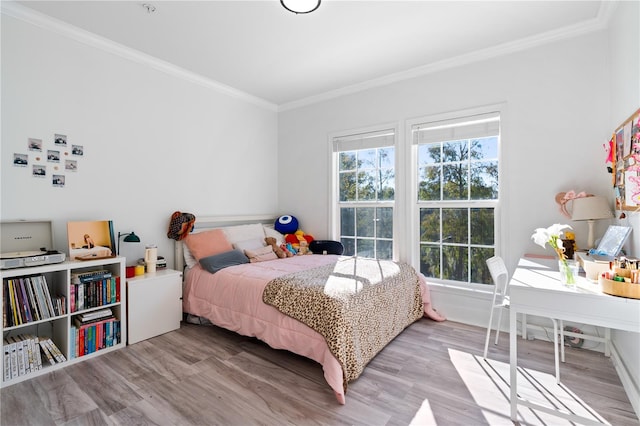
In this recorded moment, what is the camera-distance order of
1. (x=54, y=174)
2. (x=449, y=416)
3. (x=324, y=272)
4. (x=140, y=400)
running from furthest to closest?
(x=324, y=272) → (x=54, y=174) → (x=140, y=400) → (x=449, y=416)

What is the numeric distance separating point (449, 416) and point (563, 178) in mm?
2256

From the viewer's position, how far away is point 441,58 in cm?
328

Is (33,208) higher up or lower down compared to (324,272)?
higher up

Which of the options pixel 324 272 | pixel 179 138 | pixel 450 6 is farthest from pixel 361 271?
pixel 179 138

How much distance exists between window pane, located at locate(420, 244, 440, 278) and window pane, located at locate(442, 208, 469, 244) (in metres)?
0.17

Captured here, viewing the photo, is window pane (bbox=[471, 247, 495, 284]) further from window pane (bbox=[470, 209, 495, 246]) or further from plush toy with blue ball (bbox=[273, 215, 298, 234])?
plush toy with blue ball (bbox=[273, 215, 298, 234])

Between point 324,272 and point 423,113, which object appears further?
point 423,113

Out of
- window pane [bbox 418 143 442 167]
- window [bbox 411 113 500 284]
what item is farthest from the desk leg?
window pane [bbox 418 143 442 167]

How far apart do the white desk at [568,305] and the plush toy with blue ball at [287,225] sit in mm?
2981

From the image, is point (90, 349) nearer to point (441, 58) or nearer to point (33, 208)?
→ point (33, 208)

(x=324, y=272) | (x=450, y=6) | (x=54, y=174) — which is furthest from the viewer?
(x=324, y=272)

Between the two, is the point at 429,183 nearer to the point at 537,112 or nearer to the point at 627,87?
the point at 537,112

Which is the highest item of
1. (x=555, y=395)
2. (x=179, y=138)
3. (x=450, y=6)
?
(x=450, y=6)

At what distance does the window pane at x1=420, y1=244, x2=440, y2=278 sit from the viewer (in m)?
3.51
